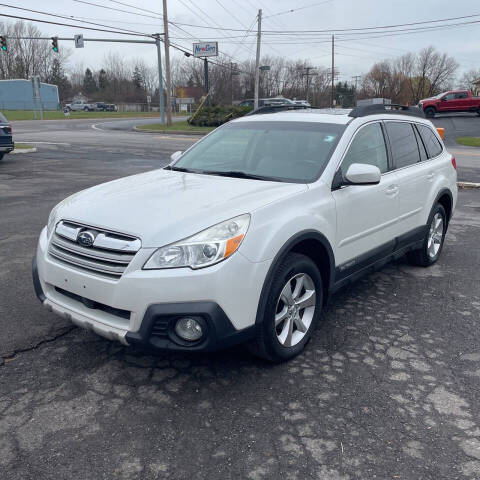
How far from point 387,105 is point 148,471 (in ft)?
13.0

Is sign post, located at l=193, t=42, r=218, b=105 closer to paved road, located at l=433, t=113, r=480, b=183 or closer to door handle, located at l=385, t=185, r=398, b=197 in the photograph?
paved road, located at l=433, t=113, r=480, b=183

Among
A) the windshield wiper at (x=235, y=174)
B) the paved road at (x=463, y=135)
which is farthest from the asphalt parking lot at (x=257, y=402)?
the paved road at (x=463, y=135)

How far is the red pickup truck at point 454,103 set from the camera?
112ft

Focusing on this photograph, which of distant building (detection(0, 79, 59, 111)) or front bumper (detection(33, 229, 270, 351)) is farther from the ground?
distant building (detection(0, 79, 59, 111))

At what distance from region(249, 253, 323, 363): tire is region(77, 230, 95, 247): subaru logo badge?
44.9 inches

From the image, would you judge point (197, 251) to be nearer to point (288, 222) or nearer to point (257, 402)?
point (288, 222)

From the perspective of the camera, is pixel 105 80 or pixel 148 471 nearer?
pixel 148 471

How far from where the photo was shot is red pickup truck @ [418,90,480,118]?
1350 inches

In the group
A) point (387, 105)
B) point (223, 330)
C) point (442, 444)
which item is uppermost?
point (387, 105)

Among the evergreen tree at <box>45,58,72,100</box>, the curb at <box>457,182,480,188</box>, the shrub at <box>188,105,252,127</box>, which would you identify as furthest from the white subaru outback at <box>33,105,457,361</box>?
the evergreen tree at <box>45,58,72,100</box>

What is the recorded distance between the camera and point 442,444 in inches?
103

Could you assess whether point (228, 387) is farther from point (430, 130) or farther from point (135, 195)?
point (430, 130)

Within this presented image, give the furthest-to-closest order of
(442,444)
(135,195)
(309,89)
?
1. (309,89)
2. (135,195)
3. (442,444)

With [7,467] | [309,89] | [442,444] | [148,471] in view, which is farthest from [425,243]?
[309,89]
